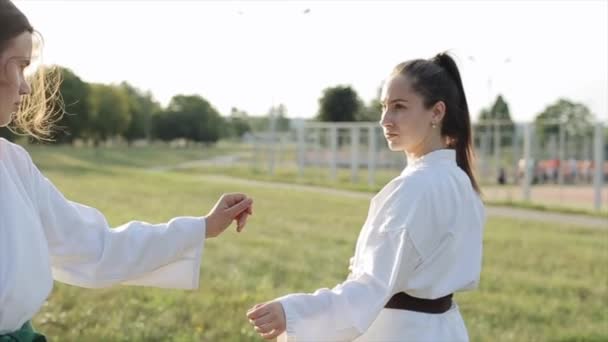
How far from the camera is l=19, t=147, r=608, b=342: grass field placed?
242 inches

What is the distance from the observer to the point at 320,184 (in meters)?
29.4

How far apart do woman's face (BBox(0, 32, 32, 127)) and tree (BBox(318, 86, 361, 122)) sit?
86.3ft

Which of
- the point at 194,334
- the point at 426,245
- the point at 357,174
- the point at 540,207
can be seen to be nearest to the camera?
the point at 426,245

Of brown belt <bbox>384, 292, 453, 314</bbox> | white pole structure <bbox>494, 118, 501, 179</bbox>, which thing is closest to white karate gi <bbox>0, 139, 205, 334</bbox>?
brown belt <bbox>384, 292, 453, 314</bbox>

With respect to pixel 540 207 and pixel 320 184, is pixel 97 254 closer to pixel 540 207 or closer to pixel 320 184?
pixel 540 207

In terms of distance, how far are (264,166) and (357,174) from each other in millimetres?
8068

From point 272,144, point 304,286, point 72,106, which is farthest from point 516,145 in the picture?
point 72,106

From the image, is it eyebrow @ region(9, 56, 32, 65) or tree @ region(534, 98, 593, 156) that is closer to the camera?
eyebrow @ region(9, 56, 32, 65)

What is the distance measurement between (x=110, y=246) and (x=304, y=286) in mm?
5399

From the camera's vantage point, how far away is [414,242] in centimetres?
278

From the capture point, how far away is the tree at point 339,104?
1171 inches

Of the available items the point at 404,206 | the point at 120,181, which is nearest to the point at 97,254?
the point at 404,206

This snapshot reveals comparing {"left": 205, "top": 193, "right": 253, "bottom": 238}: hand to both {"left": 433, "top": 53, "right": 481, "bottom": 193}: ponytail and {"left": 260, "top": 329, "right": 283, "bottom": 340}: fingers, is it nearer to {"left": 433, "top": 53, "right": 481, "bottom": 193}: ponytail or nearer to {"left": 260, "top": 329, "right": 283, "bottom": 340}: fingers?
{"left": 260, "top": 329, "right": 283, "bottom": 340}: fingers

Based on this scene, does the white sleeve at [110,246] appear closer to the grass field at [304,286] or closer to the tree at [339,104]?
the grass field at [304,286]
